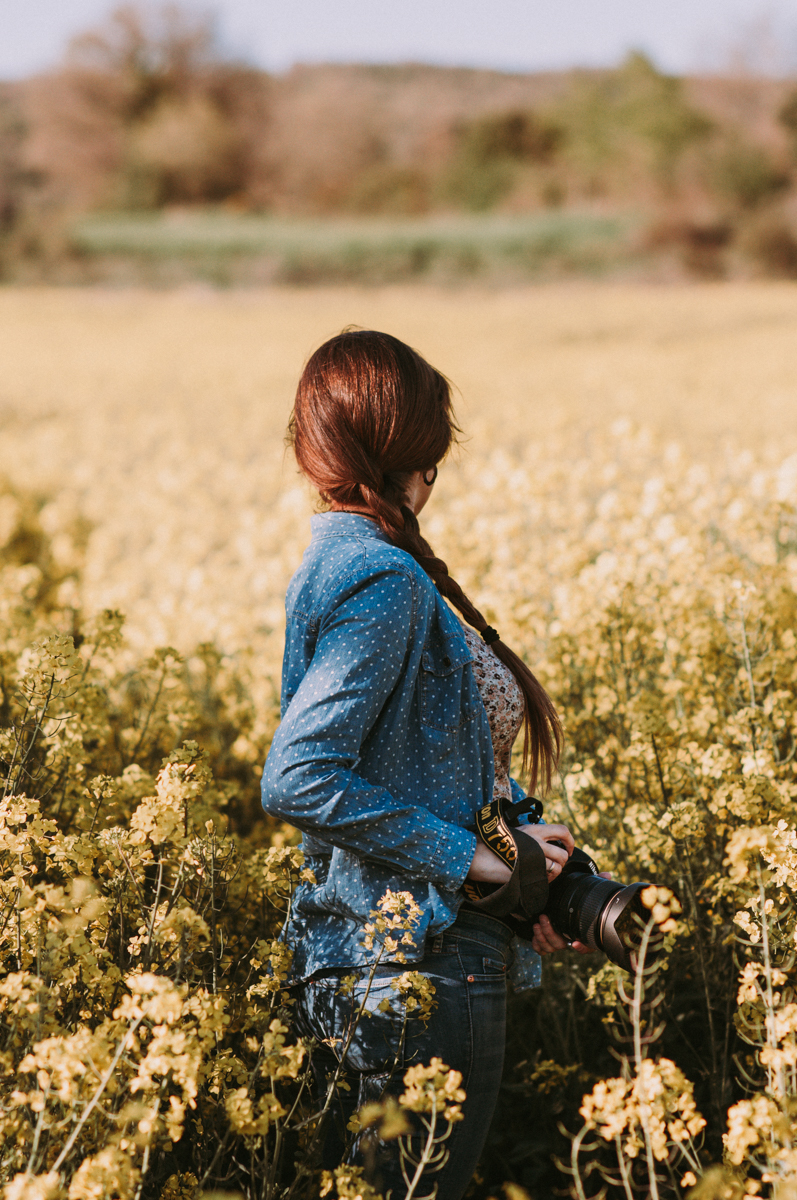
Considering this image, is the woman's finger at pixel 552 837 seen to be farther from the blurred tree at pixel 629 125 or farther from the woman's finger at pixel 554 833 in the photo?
the blurred tree at pixel 629 125

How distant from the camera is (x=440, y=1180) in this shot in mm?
1596

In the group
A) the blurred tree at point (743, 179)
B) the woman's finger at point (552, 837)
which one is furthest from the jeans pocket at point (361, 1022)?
the blurred tree at point (743, 179)

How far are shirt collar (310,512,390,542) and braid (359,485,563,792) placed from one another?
0.06 feet

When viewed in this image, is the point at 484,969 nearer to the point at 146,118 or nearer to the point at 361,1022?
the point at 361,1022

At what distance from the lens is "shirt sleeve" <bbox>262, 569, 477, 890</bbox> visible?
1503mm

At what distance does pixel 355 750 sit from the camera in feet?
5.00

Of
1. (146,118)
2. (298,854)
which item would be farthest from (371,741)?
(146,118)

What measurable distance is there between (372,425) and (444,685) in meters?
0.44

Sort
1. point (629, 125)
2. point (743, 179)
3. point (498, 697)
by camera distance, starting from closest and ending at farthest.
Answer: point (498, 697) → point (743, 179) → point (629, 125)

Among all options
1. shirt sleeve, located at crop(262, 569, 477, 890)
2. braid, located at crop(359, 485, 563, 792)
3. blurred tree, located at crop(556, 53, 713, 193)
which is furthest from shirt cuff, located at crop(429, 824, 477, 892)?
blurred tree, located at crop(556, 53, 713, 193)

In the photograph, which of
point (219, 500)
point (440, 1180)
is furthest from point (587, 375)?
point (440, 1180)

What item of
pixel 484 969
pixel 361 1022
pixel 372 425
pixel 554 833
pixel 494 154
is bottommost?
pixel 361 1022

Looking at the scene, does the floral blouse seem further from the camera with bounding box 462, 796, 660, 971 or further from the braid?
the camera with bounding box 462, 796, 660, 971

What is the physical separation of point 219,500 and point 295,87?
8210 cm
